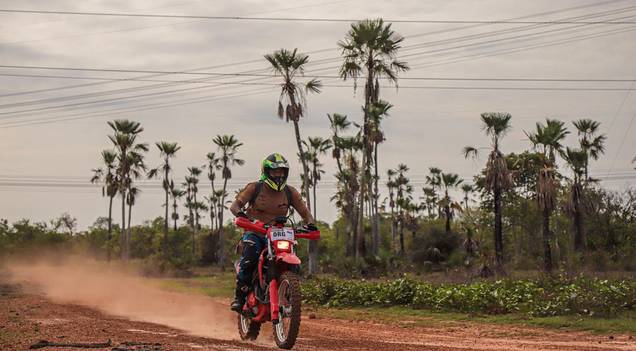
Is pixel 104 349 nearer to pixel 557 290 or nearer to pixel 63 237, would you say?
pixel 557 290

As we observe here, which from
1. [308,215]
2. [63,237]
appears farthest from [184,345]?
[63,237]

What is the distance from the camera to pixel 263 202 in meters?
11.1

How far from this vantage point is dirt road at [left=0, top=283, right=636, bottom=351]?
406 inches

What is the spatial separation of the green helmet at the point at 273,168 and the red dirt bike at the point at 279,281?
22.9 inches

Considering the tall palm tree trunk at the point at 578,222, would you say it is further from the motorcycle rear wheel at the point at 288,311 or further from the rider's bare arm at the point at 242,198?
the motorcycle rear wheel at the point at 288,311

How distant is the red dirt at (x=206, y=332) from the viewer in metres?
10.7

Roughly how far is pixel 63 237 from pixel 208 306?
7503 cm

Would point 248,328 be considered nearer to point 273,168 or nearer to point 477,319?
point 273,168

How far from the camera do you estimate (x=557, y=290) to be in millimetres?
20469

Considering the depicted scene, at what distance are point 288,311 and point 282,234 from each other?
103 cm

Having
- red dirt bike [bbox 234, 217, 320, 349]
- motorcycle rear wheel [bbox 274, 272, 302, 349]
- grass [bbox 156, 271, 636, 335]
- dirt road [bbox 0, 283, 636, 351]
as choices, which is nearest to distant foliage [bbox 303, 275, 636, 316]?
grass [bbox 156, 271, 636, 335]

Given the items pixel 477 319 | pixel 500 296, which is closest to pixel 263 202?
pixel 477 319

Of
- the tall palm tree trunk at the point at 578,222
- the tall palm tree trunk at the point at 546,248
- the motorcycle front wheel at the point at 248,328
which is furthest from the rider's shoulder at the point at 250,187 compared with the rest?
the tall palm tree trunk at the point at 578,222

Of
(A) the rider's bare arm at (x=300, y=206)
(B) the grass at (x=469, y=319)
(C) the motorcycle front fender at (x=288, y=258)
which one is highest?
(A) the rider's bare arm at (x=300, y=206)
